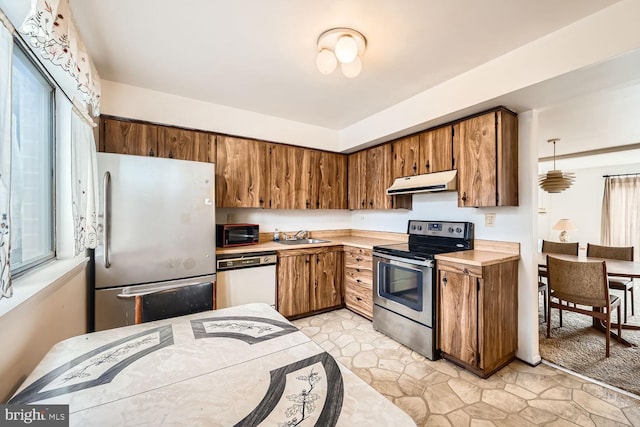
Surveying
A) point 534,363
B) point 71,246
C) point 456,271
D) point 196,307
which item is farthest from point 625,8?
point 71,246

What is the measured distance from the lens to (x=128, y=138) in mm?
2500

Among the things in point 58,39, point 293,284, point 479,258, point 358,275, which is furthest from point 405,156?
point 58,39

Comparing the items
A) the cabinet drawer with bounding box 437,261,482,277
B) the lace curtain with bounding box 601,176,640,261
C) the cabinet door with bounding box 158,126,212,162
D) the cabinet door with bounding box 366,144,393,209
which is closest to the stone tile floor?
the cabinet drawer with bounding box 437,261,482,277

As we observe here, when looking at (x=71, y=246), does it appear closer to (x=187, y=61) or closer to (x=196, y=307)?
(x=196, y=307)

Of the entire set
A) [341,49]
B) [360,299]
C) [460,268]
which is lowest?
[360,299]

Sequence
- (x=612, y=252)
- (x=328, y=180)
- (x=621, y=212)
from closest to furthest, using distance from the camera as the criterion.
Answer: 1. (x=612, y=252)
2. (x=328, y=180)
3. (x=621, y=212)

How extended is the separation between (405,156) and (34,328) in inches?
126

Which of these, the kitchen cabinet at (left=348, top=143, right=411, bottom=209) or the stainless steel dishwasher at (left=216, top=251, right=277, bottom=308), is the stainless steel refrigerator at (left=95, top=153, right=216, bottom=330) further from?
the kitchen cabinet at (left=348, top=143, right=411, bottom=209)

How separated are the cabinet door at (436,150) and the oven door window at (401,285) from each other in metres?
1.10

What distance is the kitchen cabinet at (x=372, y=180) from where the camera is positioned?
3289 mm

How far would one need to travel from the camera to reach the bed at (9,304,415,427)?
670mm

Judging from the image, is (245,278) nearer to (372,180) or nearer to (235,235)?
(235,235)

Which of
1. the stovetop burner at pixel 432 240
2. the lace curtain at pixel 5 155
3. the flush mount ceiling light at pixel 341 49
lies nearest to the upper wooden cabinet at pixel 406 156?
the stovetop burner at pixel 432 240

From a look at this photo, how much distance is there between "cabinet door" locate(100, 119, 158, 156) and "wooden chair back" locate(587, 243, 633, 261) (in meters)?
5.29
